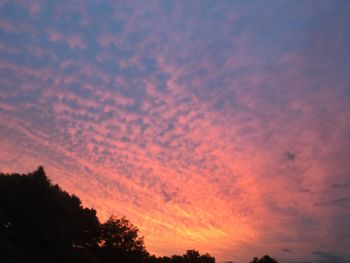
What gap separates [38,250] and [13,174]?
591 inches

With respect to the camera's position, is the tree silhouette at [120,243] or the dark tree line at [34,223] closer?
the dark tree line at [34,223]

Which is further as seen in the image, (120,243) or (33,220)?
(120,243)

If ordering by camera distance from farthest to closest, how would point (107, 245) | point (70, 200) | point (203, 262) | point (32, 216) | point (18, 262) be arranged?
point (203, 262)
point (107, 245)
point (70, 200)
point (32, 216)
point (18, 262)

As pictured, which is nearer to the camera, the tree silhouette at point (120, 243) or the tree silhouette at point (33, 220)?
the tree silhouette at point (33, 220)

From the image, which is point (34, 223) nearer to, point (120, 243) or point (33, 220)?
point (33, 220)

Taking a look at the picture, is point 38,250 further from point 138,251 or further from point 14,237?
point 138,251

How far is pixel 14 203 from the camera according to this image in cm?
5344

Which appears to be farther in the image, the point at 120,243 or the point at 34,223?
the point at 120,243

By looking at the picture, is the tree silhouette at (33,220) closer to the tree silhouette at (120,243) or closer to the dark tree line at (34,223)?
the dark tree line at (34,223)

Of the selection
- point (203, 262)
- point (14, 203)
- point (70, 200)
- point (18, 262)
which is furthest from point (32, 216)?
point (203, 262)

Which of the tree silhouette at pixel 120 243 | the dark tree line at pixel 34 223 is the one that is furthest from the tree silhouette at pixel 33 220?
the tree silhouette at pixel 120 243

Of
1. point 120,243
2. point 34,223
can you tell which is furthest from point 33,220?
point 120,243

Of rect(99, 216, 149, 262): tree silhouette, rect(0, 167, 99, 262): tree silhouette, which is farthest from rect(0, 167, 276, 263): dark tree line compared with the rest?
rect(99, 216, 149, 262): tree silhouette

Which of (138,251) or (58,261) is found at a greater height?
(138,251)
